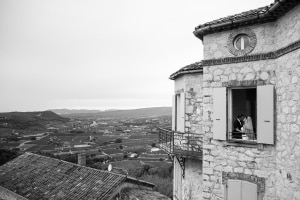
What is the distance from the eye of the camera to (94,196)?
13.9m

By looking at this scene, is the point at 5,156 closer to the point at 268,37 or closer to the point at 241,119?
the point at 241,119

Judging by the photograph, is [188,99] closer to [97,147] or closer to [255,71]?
[255,71]

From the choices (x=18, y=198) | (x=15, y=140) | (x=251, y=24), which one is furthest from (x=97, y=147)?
(x=251, y=24)

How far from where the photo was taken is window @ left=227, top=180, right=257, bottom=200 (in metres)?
6.56

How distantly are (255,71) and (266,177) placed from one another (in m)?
3.13

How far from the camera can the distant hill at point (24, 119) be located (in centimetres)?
9300

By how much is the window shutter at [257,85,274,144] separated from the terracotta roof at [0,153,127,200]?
417 inches

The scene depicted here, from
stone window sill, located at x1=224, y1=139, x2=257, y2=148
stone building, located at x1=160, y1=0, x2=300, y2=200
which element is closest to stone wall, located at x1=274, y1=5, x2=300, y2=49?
stone building, located at x1=160, y1=0, x2=300, y2=200

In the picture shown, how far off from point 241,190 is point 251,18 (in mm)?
5163

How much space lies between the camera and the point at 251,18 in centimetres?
655

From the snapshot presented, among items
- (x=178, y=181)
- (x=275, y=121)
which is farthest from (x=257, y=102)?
(x=178, y=181)

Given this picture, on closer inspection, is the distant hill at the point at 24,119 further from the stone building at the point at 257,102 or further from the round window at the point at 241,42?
the round window at the point at 241,42

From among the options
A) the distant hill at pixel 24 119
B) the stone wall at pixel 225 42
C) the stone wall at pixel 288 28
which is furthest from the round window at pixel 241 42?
the distant hill at pixel 24 119

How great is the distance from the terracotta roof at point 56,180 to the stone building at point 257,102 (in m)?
9.27
